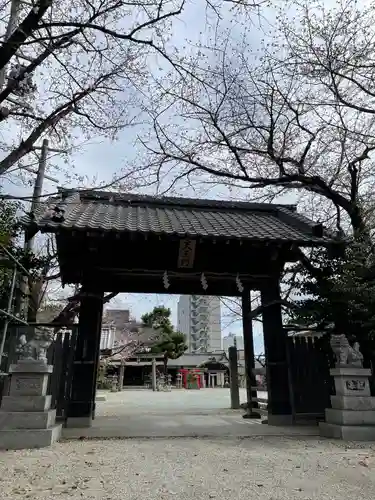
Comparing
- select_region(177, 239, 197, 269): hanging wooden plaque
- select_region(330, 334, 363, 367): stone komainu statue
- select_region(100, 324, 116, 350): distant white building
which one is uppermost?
select_region(100, 324, 116, 350): distant white building

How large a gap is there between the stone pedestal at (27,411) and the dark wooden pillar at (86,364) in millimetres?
1026

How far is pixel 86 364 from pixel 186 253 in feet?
8.94

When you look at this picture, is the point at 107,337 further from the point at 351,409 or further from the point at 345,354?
the point at 351,409

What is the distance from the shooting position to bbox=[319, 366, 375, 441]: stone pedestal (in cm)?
536

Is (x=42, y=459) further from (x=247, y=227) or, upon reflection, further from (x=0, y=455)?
(x=247, y=227)

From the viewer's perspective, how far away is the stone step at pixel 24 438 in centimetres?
469

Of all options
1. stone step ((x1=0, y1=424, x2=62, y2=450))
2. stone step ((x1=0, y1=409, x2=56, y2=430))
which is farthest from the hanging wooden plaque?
stone step ((x1=0, y1=424, x2=62, y2=450))

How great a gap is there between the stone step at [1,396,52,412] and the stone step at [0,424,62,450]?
0.27m

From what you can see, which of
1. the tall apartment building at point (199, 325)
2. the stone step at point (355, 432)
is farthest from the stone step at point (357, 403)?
the tall apartment building at point (199, 325)

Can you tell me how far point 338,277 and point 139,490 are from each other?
192 inches

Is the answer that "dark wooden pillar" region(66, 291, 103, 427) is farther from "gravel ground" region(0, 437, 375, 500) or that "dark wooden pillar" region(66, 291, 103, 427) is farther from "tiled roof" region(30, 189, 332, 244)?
"tiled roof" region(30, 189, 332, 244)

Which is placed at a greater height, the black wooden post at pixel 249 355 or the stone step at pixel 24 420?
the black wooden post at pixel 249 355

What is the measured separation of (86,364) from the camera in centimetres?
671

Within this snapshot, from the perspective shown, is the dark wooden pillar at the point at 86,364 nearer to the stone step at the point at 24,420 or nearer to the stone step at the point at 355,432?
the stone step at the point at 24,420
